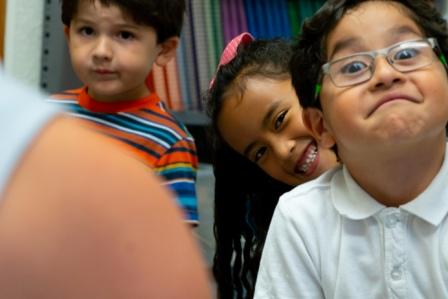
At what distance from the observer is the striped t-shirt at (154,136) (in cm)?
132

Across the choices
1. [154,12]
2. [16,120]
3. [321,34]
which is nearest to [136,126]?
[154,12]

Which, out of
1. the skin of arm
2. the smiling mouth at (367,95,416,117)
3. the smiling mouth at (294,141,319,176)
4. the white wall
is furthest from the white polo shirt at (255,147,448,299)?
the white wall

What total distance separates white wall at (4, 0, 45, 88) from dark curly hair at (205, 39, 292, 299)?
0.65 meters

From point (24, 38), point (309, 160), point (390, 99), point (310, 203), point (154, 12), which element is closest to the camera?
point (390, 99)

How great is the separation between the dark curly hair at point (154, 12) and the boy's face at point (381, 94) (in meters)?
0.55

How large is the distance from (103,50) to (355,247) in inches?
28.9

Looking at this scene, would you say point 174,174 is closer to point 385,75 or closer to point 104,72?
point 104,72

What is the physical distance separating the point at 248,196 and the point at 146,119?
0.32 m

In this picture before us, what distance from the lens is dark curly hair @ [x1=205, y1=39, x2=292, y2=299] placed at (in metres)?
1.44

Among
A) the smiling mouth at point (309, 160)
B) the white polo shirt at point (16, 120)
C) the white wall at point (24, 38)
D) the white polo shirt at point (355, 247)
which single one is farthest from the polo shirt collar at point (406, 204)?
the white wall at point (24, 38)

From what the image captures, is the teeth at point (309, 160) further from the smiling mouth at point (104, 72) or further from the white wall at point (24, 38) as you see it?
the white wall at point (24, 38)

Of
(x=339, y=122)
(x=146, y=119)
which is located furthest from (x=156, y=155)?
(x=339, y=122)

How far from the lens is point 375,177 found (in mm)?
953

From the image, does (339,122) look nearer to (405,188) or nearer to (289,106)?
(405,188)
